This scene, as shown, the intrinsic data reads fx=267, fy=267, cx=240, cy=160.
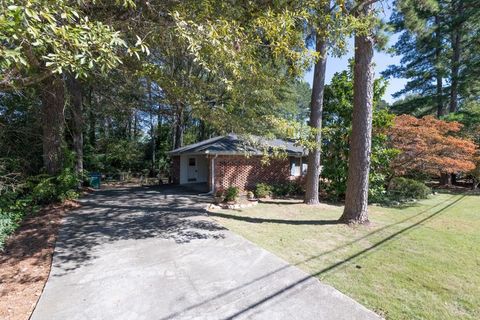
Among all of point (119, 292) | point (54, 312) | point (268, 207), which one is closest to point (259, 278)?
point (119, 292)

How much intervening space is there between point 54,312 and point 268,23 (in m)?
5.27

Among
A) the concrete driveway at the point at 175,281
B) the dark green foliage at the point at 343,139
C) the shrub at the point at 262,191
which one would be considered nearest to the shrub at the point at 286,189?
the shrub at the point at 262,191

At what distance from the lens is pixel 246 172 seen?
1415cm

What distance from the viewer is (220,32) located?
14.0 feet

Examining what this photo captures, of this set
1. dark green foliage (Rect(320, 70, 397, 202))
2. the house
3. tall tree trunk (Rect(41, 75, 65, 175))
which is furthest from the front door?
dark green foliage (Rect(320, 70, 397, 202))

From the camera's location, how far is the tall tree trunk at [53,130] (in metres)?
9.54

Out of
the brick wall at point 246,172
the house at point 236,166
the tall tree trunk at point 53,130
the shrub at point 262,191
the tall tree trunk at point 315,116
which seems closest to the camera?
the tall tree trunk at point 53,130

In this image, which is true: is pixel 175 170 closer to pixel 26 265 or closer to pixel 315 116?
pixel 315 116

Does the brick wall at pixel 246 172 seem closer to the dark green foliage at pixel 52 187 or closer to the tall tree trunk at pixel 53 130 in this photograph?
the dark green foliage at pixel 52 187

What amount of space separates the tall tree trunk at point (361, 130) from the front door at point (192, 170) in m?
11.9

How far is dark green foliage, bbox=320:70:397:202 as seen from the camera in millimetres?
11773

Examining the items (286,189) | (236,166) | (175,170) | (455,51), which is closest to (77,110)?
(175,170)

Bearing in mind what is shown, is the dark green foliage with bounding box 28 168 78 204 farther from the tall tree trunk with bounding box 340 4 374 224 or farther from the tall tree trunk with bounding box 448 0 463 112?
the tall tree trunk with bounding box 448 0 463 112

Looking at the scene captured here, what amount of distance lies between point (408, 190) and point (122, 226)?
1318cm
